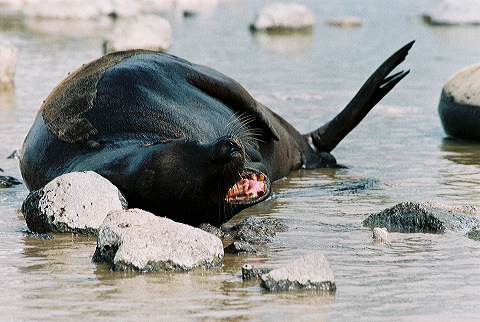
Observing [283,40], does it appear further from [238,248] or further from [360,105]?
[238,248]

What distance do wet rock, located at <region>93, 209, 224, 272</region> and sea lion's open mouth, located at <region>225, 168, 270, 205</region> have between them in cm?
80

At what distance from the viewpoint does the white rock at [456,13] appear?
31.4m

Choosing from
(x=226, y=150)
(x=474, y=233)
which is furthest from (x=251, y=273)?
(x=474, y=233)

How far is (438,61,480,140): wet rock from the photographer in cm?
1084

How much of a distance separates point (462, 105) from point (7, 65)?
25.1 feet

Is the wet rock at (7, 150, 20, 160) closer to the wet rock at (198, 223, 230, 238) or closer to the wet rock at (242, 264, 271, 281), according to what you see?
the wet rock at (198, 223, 230, 238)

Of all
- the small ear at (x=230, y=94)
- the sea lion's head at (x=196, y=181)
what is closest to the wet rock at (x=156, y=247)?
the sea lion's head at (x=196, y=181)

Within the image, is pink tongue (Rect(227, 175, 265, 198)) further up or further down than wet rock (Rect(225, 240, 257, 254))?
further up

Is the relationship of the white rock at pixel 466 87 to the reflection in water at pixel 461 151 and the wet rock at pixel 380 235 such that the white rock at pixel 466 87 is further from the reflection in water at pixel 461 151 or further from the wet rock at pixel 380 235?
the wet rock at pixel 380 235

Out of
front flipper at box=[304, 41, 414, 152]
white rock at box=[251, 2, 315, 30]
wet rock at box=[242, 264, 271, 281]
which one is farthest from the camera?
white rock at box=[251, 2, 315, 30]

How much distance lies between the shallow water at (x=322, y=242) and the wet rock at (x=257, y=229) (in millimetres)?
73

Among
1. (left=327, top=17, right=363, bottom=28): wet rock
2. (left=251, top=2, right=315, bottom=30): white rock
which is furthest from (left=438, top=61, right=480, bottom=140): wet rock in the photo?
(left=327, top=17, right=363, bottom=28): wet rock

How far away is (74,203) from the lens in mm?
6219

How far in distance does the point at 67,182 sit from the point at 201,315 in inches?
78.0
